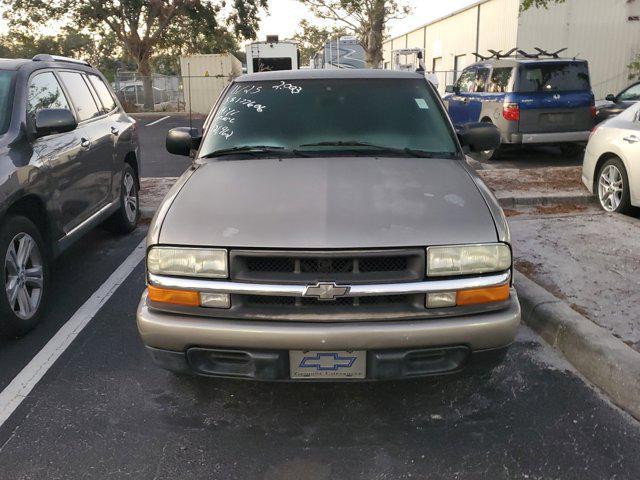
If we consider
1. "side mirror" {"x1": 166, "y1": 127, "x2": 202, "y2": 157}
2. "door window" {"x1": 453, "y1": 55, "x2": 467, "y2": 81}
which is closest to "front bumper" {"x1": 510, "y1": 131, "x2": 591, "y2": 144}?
"side mirror" {"x1": 166, "y1": 127, "x2": 202, "y2": 157}

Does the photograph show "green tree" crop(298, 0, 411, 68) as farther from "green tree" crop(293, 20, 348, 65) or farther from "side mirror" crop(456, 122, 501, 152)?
"side mirror" crop(456, 122, 501, 152)

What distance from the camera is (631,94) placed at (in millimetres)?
11656

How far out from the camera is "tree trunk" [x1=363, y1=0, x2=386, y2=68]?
3353cm

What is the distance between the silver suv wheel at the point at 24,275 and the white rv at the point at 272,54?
69.0 ft

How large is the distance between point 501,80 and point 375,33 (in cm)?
2504

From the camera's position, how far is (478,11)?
81.1 ft

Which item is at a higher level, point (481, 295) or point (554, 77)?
point (554, 77)

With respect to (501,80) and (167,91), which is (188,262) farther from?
(167,91)

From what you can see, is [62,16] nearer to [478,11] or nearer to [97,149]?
[478,11]

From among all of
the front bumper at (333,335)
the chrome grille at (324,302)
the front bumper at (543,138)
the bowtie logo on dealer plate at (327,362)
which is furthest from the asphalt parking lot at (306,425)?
the front bumper at (543,138)

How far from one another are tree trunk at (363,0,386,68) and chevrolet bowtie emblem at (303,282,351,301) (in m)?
32.5

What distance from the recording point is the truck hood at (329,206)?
103 inches

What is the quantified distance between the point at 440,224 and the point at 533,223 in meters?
4.02

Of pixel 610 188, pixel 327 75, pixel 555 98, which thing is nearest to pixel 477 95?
pixel 555 98
